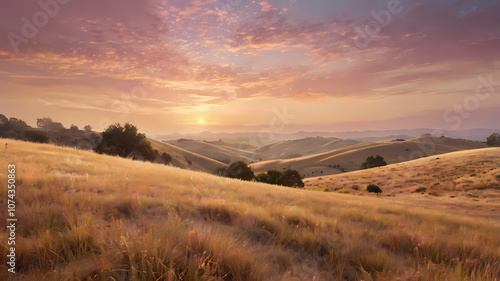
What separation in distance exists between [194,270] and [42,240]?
5.99 feet

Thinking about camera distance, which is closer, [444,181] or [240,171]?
[444,181]

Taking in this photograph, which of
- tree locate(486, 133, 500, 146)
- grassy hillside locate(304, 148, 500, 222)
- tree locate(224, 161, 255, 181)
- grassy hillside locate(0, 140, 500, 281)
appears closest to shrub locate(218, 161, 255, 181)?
tree locate(224, 161, 255, 181)

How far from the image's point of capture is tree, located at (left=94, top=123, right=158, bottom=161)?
43.9 metres

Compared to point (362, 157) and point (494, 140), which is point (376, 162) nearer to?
point (362, 157)

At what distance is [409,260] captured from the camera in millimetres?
3926

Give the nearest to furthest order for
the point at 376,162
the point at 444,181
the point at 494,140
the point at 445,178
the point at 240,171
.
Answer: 1. the point at 444,181
2. the point at 445,178
3. the point at 240,171
4. the point at 376,162
5. the point at 494,140

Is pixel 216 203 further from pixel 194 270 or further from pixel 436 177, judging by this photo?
pixel 436 177

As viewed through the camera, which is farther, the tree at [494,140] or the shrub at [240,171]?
the tree at [494,140]

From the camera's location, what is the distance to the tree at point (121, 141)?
144ft

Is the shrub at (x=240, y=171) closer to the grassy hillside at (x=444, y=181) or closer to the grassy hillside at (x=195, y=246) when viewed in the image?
the grassy hillside at (x=444, y=181)

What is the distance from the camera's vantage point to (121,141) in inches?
1748

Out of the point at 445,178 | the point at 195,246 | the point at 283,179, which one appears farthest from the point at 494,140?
the point at 195,246

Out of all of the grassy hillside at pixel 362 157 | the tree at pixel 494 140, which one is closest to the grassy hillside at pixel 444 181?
the grassy hillside at pixel 362 157

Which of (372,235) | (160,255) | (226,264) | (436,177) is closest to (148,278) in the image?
(160,255)
